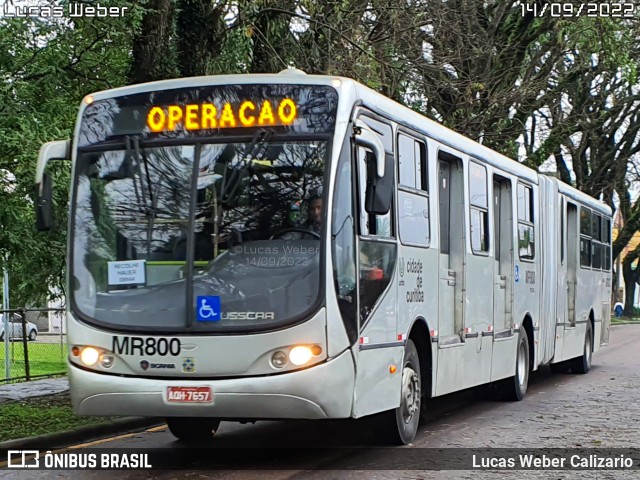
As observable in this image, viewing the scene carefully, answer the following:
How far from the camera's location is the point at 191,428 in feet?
34.3

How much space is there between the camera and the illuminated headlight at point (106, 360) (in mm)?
8633

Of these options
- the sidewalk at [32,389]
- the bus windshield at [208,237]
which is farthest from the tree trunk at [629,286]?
the bus windshield at [208,237]

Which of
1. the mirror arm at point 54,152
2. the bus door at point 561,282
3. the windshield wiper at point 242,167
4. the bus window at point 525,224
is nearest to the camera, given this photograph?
the windshield wiper at point 242,167

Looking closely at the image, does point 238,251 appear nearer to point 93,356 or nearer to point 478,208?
point 93,356

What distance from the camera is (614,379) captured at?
60.5 ft

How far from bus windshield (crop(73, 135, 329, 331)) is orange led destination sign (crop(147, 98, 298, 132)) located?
0.18 metres

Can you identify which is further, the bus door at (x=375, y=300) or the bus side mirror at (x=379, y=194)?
the bus door at (x=375, y=300)

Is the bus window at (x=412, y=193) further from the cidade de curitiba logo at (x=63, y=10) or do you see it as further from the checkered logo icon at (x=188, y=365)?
the cidade de curitiba logo at (x=63, y=10)

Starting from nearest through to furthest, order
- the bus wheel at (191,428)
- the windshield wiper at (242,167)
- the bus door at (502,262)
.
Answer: the windshield wiper at (242,167)
the bus wheel at (191,428)
the bus door at (502,262)

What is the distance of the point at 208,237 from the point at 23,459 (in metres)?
2.92

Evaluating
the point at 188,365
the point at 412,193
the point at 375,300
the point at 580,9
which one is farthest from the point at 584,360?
the point at 188,365

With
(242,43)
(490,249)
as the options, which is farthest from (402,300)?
(242,43)

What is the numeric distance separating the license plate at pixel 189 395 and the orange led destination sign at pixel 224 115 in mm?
2156

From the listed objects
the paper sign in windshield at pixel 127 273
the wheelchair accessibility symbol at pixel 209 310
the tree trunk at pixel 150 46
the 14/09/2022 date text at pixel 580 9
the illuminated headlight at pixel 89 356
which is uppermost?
the 14/09/2022 date text at pixel 580 9
